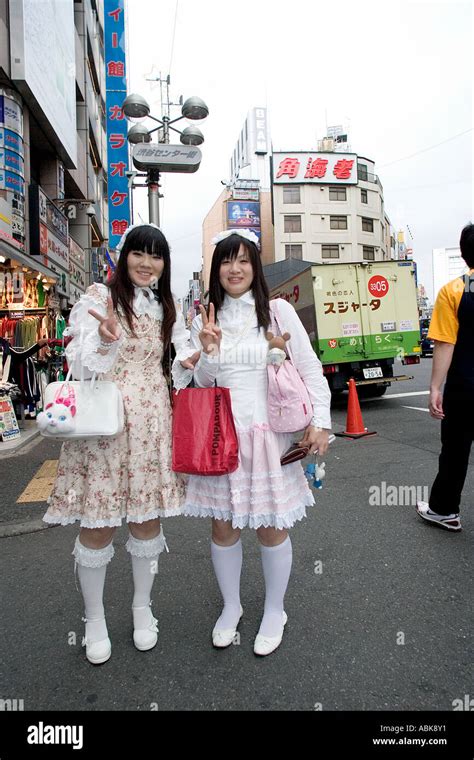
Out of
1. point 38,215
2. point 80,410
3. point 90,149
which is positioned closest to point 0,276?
point 38,215

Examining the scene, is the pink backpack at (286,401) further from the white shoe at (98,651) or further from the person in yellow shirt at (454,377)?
the person in yellow shirt at (454,377)

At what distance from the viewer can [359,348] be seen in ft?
30.1

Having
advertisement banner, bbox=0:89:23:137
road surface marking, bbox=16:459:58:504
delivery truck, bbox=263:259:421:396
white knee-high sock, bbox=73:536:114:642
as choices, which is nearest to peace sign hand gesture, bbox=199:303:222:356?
white knee-high sock, bbox=73:536:114:642

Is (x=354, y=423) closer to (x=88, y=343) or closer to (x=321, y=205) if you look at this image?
(x=88, y=343)

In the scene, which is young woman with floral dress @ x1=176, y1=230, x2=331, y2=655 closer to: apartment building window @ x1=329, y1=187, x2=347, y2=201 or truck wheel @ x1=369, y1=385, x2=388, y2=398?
truck wheel @ x1=369, y1=385, x2=388, y2=398

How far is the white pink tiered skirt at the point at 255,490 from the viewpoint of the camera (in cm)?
197

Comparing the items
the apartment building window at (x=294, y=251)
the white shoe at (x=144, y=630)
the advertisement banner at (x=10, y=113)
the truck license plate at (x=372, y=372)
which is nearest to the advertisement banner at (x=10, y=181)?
the advertisement banner at (x=10, y=113)

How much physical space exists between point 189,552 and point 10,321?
6.95 meters

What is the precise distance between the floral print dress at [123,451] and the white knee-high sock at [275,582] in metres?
0.48

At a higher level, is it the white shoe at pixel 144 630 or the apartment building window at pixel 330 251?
the apartment building window at pixel 330 251

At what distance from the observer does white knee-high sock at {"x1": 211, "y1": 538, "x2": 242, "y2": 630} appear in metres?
2.11

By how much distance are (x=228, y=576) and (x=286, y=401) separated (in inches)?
35.2

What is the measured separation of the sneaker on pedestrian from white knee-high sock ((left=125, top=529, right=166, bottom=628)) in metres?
2.19
